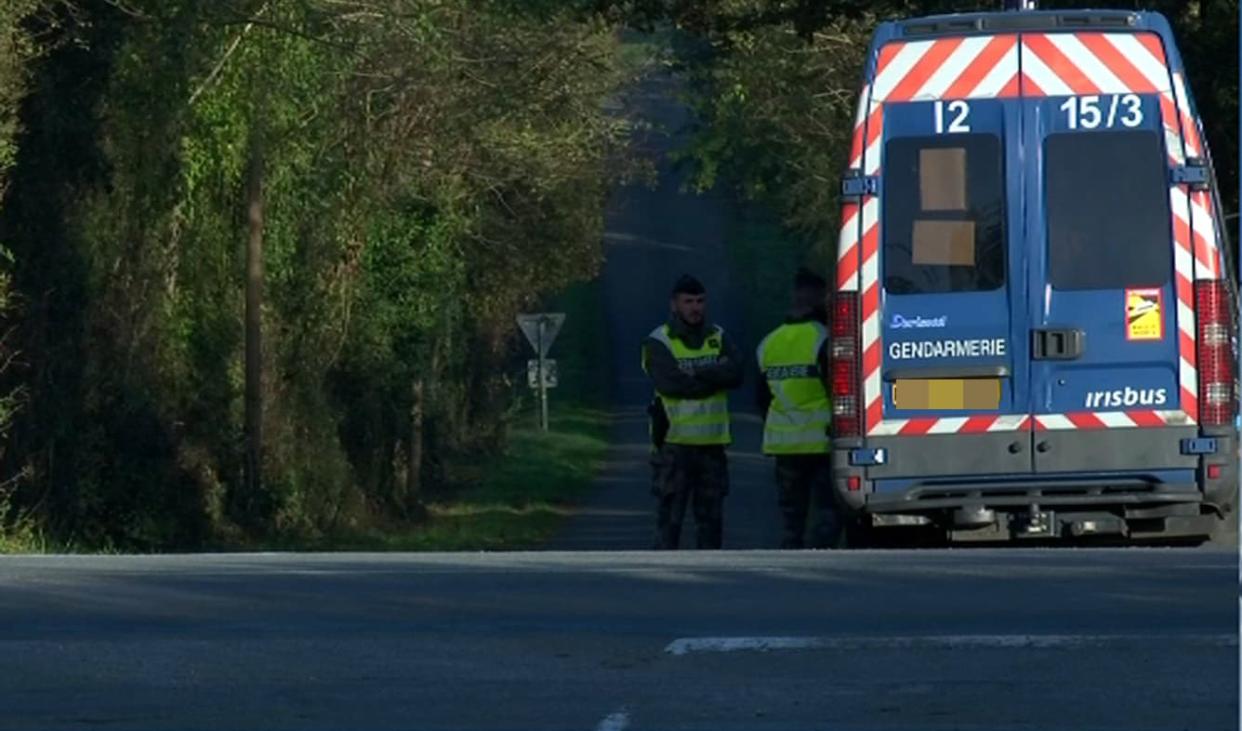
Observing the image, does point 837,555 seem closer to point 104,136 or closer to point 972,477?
point 972,477

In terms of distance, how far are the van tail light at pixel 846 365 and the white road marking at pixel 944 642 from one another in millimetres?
4090

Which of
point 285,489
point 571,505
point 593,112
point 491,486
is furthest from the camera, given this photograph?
point 491,486

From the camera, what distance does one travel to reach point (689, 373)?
15.7 metres

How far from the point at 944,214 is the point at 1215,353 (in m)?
1.44

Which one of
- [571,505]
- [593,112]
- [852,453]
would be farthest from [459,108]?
[852,453]

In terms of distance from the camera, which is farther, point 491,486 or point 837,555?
point 491,486

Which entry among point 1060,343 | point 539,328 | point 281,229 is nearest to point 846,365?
point 1060,343

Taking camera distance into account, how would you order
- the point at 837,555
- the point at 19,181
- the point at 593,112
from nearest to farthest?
the point at 837,555 < the point at 19,181 < the point at 593,112

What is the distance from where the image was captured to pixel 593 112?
32.7 metres

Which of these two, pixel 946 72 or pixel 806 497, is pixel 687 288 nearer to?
pixel 806 497

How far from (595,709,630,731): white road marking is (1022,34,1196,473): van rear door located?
563 centimetres

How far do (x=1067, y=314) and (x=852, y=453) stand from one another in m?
1.22

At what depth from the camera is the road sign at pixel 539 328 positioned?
42.1 metres

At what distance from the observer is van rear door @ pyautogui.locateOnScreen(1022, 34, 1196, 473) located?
12883 mm
